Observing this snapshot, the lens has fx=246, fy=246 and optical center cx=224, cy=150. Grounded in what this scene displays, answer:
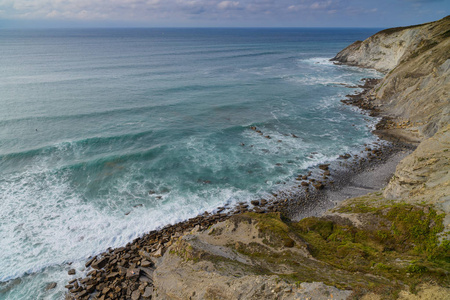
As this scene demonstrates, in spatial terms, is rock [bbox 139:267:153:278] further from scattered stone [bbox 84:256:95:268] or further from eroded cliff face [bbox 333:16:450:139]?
eroded cliff face [bbox 333:16:450:139]

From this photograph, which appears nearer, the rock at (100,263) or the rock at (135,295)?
the rock at (135,295)

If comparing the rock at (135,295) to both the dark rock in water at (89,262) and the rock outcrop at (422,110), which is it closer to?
the dark rock in water at (89,262)

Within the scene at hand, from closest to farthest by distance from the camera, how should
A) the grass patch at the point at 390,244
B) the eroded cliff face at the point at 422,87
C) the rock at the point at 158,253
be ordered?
the grass patch at the point at 390,244
the rock at the point at 158,253
the eroded cliff face at the point at 422,87

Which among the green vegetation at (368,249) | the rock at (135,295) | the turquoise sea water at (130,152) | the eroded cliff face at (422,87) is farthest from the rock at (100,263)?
the eroded cliff face at (422,87)

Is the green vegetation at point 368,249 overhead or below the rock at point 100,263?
overhead

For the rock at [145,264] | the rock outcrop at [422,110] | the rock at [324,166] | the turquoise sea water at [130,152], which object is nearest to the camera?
the rock outcrop at [422,110]

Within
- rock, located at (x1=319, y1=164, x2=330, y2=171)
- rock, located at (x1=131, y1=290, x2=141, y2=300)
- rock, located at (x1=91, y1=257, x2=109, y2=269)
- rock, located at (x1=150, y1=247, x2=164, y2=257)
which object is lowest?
rock, located at (x1=91, y1=257, x2=109, y2=269)

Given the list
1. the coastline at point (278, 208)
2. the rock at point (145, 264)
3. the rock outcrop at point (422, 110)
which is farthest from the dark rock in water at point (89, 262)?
the rock outcrop at point (422, 110)

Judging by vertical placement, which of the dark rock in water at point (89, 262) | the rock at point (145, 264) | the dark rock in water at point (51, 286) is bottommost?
the dark rock in water at point (51, 286)

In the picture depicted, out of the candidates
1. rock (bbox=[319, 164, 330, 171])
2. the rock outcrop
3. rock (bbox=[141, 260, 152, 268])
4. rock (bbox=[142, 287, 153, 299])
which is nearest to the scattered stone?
rock (bbox=[141, 260, 152, 268])
